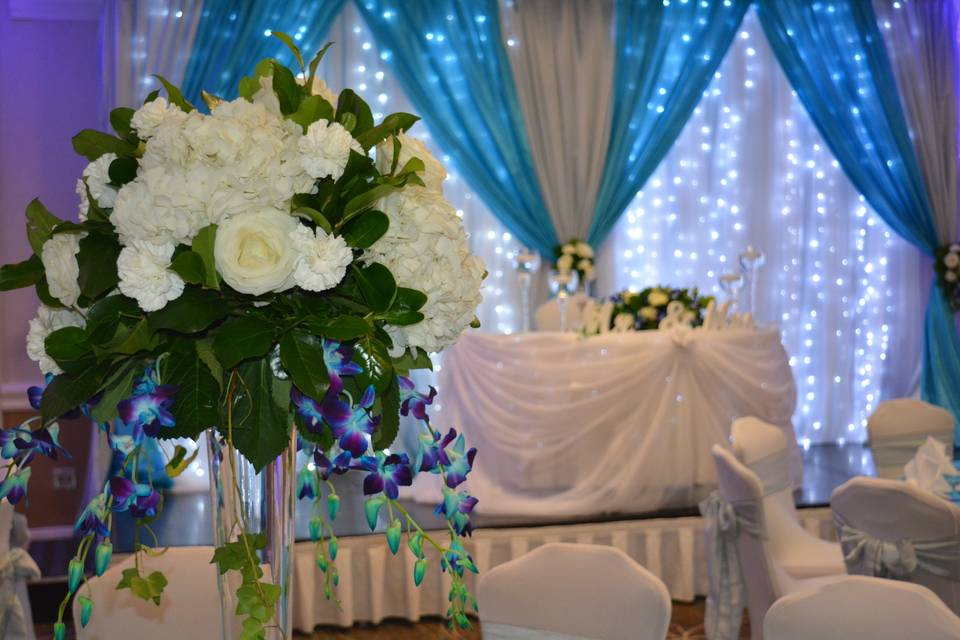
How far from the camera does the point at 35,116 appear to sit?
6.20 metres

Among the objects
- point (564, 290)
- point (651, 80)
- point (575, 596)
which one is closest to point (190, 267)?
point (575, 596)

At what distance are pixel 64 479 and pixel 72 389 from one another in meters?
5.29

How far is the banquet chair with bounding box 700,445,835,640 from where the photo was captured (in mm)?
3316

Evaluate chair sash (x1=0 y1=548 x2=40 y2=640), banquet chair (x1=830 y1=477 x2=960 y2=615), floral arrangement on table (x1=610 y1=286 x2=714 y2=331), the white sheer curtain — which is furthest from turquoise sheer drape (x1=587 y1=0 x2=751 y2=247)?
chair sash (x1=0 y1=548 x2=40 y2=640)

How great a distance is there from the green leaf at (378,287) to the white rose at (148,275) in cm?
19

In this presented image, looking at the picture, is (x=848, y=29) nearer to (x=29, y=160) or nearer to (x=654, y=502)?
(x=654, y=502)

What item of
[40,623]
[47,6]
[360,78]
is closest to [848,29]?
[360,78]

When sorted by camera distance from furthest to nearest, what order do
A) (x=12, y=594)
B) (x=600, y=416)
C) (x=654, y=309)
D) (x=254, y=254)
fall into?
1. (x=654, y=309)
2. (x=600, y=416)
3. (x=12, y=594)
4. (x=254, y=254)

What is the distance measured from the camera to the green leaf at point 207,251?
1.10m

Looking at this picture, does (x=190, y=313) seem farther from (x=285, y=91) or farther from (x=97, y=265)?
(x=285, y=91)

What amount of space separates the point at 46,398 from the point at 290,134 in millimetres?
387

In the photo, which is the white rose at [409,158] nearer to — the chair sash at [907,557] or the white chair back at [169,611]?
the white chair back at [169,611]

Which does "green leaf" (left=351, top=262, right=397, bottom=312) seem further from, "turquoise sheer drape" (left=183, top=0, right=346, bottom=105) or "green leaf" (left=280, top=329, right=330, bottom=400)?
"turquoise sheer drape" (left=183, top=0, right=346, bottom=105)

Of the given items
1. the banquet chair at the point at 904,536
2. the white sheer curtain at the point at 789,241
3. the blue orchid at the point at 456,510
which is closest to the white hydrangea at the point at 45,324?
the blue orchid at the point at 456,510
